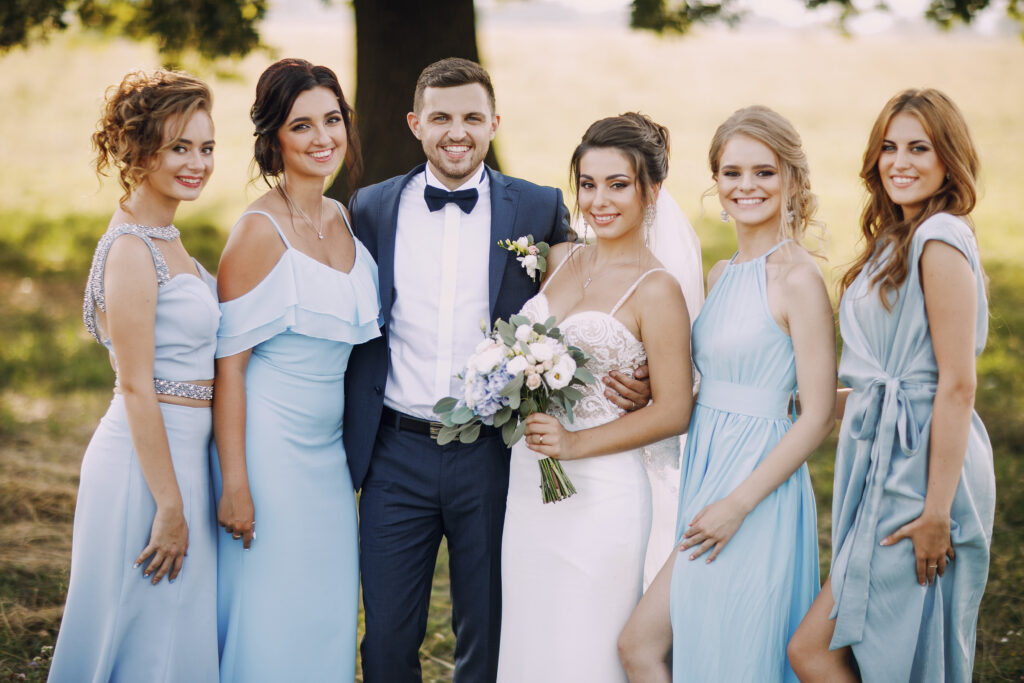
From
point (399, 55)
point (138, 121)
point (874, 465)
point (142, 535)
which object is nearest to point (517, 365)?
point (874, 465)

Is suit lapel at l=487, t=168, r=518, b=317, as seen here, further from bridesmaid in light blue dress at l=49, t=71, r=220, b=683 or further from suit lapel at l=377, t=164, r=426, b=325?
bridesmaid in light blue dress at l=49, t=71, r=220, b=683

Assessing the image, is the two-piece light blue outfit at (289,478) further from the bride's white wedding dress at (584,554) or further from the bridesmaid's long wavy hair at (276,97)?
the bride's white wedding dress at (584,554)

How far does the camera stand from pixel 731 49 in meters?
27.4

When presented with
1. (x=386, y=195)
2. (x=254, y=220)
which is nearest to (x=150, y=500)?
(x=254, y=220)

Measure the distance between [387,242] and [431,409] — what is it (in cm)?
70

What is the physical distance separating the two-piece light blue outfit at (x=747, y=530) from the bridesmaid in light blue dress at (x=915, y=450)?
0.37 ft

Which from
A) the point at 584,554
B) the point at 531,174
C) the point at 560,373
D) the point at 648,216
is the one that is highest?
the point at 531,174

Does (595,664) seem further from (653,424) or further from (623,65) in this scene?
(623,65)

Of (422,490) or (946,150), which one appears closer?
(946,150)

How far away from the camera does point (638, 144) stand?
10.8 feet

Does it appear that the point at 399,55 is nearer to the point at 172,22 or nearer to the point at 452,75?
the point at 172,22

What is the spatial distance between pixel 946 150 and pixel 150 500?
2.94 meters

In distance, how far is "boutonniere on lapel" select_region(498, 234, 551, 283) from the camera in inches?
137

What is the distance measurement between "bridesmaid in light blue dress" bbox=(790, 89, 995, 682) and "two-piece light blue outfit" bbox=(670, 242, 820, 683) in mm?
114
